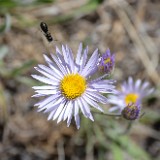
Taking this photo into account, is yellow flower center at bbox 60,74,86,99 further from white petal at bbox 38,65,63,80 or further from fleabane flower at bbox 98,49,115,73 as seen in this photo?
fleabane flower at bbox 98,49,115,73

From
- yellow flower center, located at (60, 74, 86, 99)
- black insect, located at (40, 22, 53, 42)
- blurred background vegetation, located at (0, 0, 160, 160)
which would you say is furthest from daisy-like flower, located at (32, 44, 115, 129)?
blurred background vegetation, located at (0, 0, 160, 160)

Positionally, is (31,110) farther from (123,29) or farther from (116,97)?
(123,29)

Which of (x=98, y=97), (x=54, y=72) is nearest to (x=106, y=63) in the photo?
(x=98, y=97)

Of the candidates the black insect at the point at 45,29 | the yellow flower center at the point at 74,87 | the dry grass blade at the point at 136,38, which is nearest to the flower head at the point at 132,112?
the yellow flower center at the point at 74,87

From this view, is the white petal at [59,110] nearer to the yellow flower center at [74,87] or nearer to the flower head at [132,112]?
the yellow flower center at [74,87]

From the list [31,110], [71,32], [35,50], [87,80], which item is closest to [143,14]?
[71,32]
